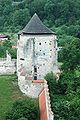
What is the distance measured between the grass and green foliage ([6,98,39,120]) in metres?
1.32

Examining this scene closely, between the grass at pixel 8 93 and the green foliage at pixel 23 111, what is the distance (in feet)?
4.33

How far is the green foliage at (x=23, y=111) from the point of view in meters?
38.8

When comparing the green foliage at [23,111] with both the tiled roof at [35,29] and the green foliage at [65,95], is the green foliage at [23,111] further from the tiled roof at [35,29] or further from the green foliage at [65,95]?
the tiled roof at [35,29]

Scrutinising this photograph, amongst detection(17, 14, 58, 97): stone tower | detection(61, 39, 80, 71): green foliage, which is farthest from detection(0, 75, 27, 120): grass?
detection(61, 39, 80, 71): green foliage

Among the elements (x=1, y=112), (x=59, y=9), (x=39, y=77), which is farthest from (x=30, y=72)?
(x=59, y=9)

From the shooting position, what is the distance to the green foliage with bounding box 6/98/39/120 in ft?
127

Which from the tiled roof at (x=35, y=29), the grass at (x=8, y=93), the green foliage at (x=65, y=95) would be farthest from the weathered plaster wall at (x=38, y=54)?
the grass at (x=8, y=93)

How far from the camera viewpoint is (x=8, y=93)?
4691 cm

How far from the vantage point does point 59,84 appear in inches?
1922

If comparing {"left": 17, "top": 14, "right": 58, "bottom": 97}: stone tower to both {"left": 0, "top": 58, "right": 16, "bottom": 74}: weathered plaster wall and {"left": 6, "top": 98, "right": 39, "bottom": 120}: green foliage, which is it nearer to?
{"left": 0, "top": 58, "right": 16, "bottom": 74}: weathered plaster wall

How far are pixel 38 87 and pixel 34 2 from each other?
63.2 meters

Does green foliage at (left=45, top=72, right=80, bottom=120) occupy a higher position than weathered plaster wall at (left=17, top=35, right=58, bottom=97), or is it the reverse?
weathered plaster wall at (left=17, top=35, right=58, bottom=97)

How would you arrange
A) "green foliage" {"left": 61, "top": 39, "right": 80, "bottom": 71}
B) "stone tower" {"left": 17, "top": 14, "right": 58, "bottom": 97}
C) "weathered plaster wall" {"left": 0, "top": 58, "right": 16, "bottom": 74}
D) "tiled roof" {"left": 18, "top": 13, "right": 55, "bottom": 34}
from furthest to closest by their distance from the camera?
"green foliage" {"left": 61, "top": 39, "right": 80, "bottom": 71} < "weathered plaster wall" {"left": 0, "top": 58, "right": 16, "bottom": 74} < "tiled roof" {"left": 18, "top": 13, "right": 55, "bottom": 34} < "stone tower" {"left": 17, "top": 14, "right": 58, "bottom": 97}

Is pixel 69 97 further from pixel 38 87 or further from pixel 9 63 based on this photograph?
pixel 9 63
